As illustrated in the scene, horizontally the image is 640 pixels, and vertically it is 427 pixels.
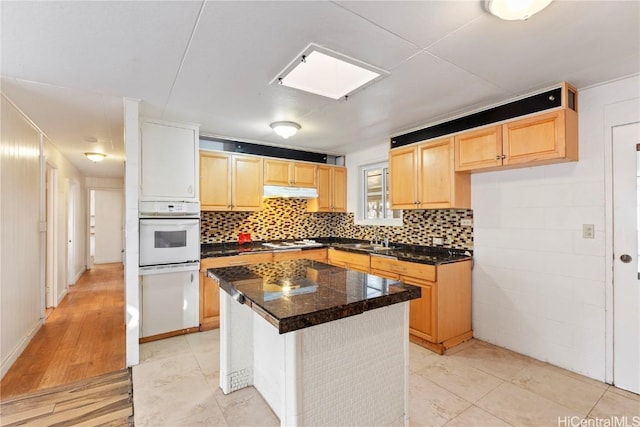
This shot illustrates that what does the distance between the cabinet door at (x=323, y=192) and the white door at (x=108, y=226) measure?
20.6 feet

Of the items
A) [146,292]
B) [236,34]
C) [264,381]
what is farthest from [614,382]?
[146,292]

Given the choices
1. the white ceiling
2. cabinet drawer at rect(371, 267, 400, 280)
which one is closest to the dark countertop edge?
the white ceiling

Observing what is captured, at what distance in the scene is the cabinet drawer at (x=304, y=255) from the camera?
3928mm

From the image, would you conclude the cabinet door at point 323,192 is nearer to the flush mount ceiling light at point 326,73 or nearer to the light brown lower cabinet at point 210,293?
the light brown lower cabinet at point 210,293

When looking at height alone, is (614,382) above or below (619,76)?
below

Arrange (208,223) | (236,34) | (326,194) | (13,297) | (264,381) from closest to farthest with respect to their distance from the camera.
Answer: (236,34) < (264,381) < (13,297) < (208,223) < (326,194)

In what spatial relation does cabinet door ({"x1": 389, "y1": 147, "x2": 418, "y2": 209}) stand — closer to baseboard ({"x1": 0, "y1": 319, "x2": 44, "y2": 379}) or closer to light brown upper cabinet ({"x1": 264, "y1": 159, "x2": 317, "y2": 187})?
light brown upper cabinet ({"x1": 264, "y1": 159, "x2": 317, "y2": 187})

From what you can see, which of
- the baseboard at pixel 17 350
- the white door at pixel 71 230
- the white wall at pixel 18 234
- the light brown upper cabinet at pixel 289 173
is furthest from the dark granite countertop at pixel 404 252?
the white door at pixel 71 230

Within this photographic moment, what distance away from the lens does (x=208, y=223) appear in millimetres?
4066

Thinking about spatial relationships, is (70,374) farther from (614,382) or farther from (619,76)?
(619,76)

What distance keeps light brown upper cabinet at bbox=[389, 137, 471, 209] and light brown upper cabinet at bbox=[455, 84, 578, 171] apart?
0.59ft

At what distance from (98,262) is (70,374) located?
675cm

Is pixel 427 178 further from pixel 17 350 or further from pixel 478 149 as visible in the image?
pixel 17 350

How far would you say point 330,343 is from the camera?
60.1 inches
